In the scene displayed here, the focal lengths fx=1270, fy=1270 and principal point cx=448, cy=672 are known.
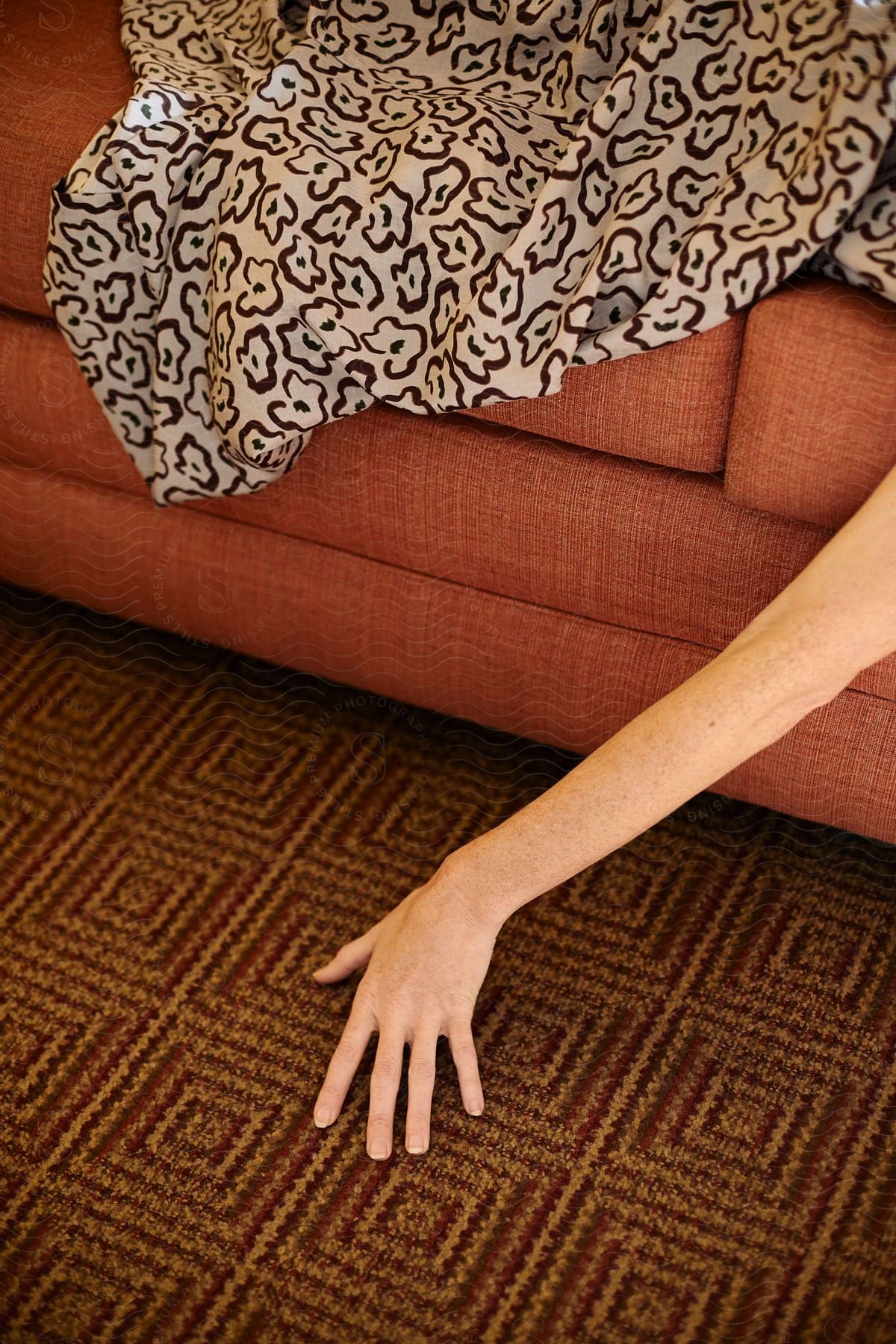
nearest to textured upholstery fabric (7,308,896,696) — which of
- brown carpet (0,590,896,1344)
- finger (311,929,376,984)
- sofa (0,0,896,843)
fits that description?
sofa (0,0,896,843)

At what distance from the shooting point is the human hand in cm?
95

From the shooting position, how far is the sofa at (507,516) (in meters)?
0.93

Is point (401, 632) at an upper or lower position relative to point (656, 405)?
lower

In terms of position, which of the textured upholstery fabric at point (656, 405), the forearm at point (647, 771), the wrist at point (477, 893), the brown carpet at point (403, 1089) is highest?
the textured upholstery fabric at point (656, 405)

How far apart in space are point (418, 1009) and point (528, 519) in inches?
16.3

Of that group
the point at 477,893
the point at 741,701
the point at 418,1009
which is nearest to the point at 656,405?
the point at 741,701

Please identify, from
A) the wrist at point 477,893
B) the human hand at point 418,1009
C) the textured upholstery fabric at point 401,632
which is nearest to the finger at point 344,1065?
the human hand at point 418,1009

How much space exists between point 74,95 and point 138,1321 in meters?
1.08

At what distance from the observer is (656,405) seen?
38.7 inches

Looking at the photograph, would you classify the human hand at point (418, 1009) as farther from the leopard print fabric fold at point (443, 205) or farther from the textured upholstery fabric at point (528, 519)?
the leopard print fabric fold at point (443, 205)

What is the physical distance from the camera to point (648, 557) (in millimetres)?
1050

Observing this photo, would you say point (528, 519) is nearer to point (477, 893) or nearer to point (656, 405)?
point (656, 405)

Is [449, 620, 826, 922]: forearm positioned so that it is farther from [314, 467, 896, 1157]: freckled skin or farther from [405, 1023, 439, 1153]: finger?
[405, 1023, 439, 1153]: finger

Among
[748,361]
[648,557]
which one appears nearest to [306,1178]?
[648,557]
